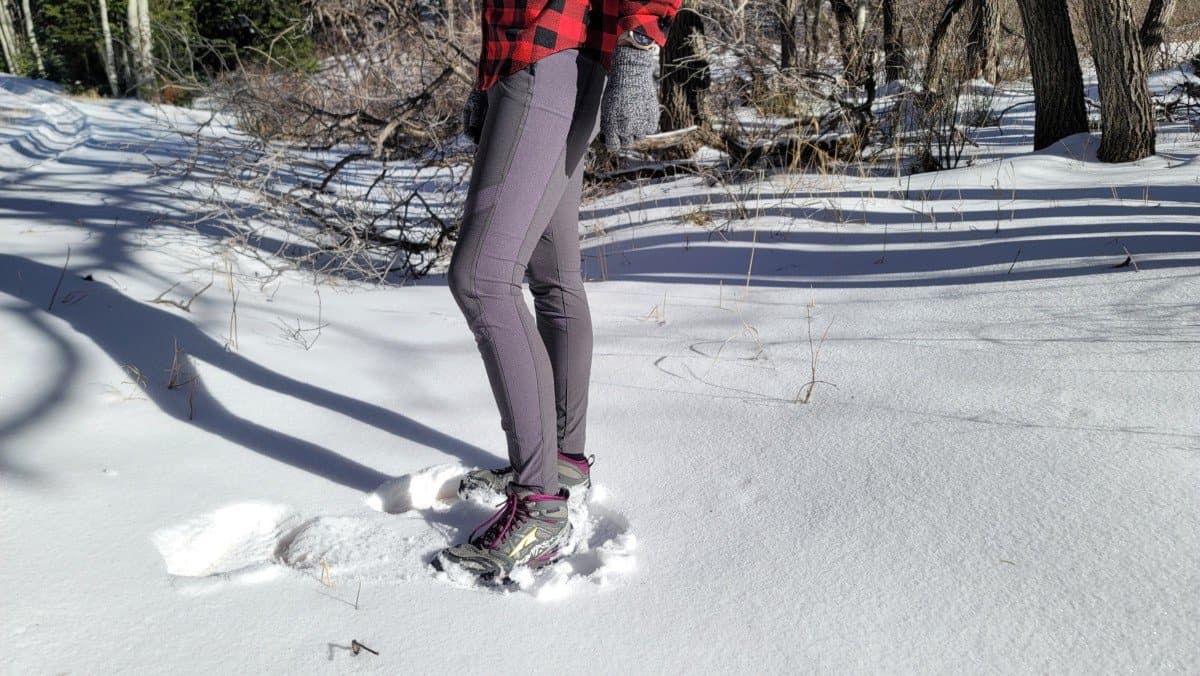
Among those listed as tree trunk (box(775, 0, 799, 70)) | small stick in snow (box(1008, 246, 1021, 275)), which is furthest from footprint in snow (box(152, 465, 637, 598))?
tree trunk (box(775, 0, 799, 70))

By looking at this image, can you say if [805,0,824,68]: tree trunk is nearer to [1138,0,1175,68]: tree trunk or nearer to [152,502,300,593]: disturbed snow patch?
[1138,0,1175,68]: tree trunk

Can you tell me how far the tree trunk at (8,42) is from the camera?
78.9 ft

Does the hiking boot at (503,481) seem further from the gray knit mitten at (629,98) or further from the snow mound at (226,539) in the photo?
the gray knit mitten at (629,98)

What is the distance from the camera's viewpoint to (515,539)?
5.97 feet

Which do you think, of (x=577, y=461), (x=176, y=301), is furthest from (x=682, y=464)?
(x=176, y=301)

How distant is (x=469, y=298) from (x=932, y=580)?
1078mm

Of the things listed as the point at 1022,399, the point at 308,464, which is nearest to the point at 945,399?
the point at 1022,399

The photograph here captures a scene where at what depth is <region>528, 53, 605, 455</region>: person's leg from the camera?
1.92 m

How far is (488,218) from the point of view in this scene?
1724 millimetres

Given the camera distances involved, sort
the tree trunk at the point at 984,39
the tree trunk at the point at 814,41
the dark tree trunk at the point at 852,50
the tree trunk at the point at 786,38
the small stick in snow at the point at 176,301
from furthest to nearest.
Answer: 1. the tree trunk at the point at 814,41
2. the tree trunk at the point at 984,39
3. the tree trunk at the point at 786,38
4. the dark tree trunk at the point at 852,50
5. the small stick in snow at the point at 176,301

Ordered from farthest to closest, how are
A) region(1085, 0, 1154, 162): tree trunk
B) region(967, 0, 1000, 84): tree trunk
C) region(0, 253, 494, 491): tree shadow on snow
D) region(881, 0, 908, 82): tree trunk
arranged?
1. region(967, 0, 1000, 84): tree trunk
2. region(881, 0, 908, 82): tree trunk
3. region(1085, 0, 1154, 162): tree trunk
4. region(0, 253, 494, 491): tree shadow on snow

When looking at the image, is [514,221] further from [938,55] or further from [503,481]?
[938,55]

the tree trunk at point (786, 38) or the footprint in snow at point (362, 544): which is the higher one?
the tree trunk at point (786, 38)

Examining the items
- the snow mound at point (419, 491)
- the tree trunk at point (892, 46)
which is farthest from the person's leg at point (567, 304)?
the tree trunk at point (892, 46)
